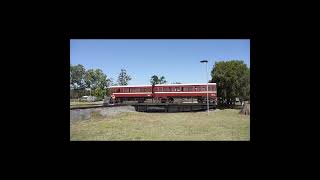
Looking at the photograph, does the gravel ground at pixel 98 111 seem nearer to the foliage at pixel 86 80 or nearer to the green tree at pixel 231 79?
the green tree at pixel 231 79

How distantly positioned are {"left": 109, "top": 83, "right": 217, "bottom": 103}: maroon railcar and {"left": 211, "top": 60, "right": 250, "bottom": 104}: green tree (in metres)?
1.17

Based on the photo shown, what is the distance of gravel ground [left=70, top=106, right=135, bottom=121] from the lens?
12.9 meters

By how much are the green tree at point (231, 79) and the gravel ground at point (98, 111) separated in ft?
23.5

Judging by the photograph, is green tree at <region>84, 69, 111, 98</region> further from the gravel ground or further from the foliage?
the gravel ground

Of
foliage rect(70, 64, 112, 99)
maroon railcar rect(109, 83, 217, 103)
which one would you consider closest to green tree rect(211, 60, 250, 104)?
maroon railcar rect(109, 83, 217, 103)

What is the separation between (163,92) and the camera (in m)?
27.2

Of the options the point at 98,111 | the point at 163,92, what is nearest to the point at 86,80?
the point at 163,92

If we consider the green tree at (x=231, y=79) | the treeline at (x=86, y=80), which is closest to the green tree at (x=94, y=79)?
the treeline at (x=86, y=80)
